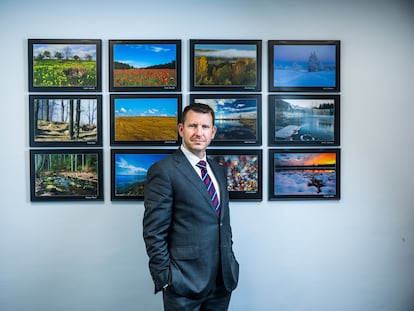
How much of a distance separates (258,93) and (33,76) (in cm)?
150

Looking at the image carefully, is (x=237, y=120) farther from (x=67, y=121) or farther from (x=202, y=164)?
(x=67, y=121)

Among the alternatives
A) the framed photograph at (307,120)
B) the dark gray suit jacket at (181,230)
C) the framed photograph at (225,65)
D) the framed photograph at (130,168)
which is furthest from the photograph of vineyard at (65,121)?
the framed photograph at (307,120)

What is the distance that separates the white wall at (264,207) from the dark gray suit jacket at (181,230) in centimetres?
64

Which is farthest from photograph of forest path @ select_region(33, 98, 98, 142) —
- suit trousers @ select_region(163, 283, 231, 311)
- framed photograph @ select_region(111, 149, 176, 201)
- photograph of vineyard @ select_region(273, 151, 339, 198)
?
photograph of vineyard @ select_region(273, 151, 339, 198)

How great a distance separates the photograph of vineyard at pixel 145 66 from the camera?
223cm

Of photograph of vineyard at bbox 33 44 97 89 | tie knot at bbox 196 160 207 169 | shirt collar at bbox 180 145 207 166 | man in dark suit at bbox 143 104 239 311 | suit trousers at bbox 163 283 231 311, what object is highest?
photograph of vineyard at bbox 33 44 97 89

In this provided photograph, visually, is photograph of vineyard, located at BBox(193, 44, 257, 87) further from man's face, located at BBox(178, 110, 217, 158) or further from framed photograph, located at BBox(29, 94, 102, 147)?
framed photograph, located at BBox(29, 94, 102, 147)

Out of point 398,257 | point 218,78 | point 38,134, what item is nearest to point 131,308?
point 38,134

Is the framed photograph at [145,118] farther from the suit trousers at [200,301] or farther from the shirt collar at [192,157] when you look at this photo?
the suit trousers at [200,301]

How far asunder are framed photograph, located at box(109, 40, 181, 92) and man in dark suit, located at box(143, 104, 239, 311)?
591mm

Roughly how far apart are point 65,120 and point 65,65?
0.37 m

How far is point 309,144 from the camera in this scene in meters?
2.28

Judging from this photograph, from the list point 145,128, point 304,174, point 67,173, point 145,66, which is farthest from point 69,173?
point 304,174

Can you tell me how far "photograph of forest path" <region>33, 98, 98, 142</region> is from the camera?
7.32ft
